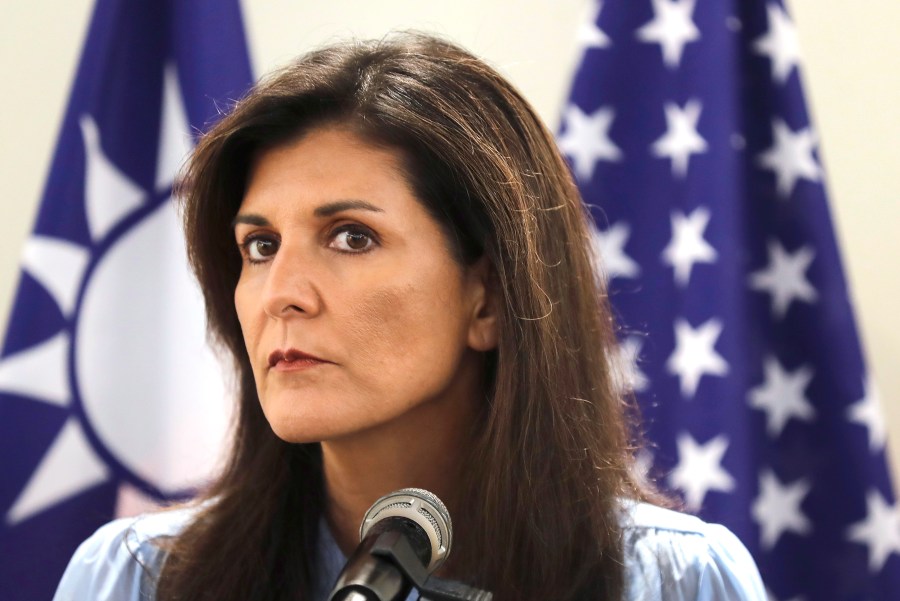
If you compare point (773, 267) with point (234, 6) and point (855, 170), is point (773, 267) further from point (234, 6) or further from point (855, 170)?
point (234, 6)

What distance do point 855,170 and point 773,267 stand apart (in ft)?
1.14

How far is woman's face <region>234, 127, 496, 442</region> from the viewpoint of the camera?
1.34m

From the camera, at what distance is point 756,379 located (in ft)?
7.45

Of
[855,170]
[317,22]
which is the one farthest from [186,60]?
[855,170]

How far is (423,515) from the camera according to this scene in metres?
1.00

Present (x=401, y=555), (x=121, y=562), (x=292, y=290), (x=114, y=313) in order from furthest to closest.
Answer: (x=114, y=313) → (x=121, y=562) → (x=292, y=290) → (x=401, y=555)

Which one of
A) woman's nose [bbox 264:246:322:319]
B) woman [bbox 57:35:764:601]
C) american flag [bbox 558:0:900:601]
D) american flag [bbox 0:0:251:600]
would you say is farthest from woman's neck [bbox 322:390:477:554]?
american flag [bbox 558:0:900:601]

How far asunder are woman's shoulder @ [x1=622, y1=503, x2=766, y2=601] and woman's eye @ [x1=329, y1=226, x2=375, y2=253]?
576 mm

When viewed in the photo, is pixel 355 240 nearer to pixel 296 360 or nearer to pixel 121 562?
pixel 296 360

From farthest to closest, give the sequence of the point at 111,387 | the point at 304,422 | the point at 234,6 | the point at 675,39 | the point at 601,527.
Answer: the point at 675,39 → the point at 234,6 → the point at 111,387 → the point at 601,527 → the point at 304,422

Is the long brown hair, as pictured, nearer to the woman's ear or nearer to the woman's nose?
the woman's ear

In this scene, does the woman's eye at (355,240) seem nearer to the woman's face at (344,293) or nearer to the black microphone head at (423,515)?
the woman's face at (344,293)

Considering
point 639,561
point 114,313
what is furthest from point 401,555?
point 114,313

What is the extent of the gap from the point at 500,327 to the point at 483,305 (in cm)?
5
